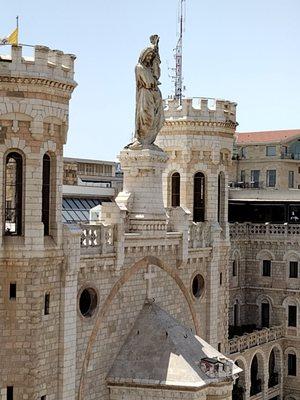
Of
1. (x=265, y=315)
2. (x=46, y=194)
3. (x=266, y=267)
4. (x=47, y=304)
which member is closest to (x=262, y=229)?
(x=266, y=267)

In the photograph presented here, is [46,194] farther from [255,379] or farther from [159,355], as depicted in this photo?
[255,379]

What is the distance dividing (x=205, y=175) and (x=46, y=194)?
16051 millimetres

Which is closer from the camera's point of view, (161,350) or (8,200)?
(8,200)

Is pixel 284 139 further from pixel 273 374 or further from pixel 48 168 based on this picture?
pixel 48 168

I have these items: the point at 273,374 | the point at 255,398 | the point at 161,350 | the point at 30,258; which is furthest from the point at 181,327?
the point at 273,374

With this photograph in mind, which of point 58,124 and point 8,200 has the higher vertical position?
point 58,124

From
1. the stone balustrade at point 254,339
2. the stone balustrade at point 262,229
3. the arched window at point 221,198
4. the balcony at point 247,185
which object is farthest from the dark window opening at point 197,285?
the balcony at point 247,185

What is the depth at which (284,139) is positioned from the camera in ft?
307

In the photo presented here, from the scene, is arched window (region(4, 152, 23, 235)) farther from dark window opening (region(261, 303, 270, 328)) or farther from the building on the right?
dark window opening (region(261, 303, 270, 328))

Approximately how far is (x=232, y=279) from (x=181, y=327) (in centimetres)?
2772

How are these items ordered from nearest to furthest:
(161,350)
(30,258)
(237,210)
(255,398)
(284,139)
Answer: (30,258), (161,350), (255,398), (237,210), (284,139)

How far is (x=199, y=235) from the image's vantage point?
4534 cm

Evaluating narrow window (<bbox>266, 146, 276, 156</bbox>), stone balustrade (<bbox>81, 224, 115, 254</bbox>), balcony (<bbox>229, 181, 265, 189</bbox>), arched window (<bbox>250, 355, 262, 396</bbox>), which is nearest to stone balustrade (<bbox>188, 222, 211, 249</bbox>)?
stone balustrade (<bbox>81, 224, 115, 254</bbox>)

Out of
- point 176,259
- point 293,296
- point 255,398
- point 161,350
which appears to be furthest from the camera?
point 293,296
